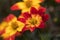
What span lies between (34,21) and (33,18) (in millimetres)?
24

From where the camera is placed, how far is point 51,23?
1668mm

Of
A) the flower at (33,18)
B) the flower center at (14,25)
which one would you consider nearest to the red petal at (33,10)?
the flower at (33,18)

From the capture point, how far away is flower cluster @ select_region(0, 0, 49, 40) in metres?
1.08

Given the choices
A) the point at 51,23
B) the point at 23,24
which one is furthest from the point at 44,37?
the point at 51,23

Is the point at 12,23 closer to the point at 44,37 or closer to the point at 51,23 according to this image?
the point at 44,37

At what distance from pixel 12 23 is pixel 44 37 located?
0.56ft

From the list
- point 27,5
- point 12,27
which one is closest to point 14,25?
point 12,27

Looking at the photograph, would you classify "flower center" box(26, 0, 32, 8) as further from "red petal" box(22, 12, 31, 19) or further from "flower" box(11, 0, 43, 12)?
"red petal" box(22, 12, 31, 19)

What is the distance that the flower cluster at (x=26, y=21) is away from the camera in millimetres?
1085

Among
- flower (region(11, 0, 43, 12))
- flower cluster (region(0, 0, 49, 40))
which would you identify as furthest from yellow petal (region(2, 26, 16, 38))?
flower (region(11, 0, 43, 12))

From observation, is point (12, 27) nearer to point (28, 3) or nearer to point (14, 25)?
point (14, 25)

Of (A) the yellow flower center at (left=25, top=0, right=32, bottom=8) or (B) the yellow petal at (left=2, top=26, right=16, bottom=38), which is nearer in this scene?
(B) the yellow petal at (left=2, top=26, right=16, bottom=38)

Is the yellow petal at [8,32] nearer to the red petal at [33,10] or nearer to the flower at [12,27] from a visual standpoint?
the flower at [12,27]

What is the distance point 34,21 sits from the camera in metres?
1.14
